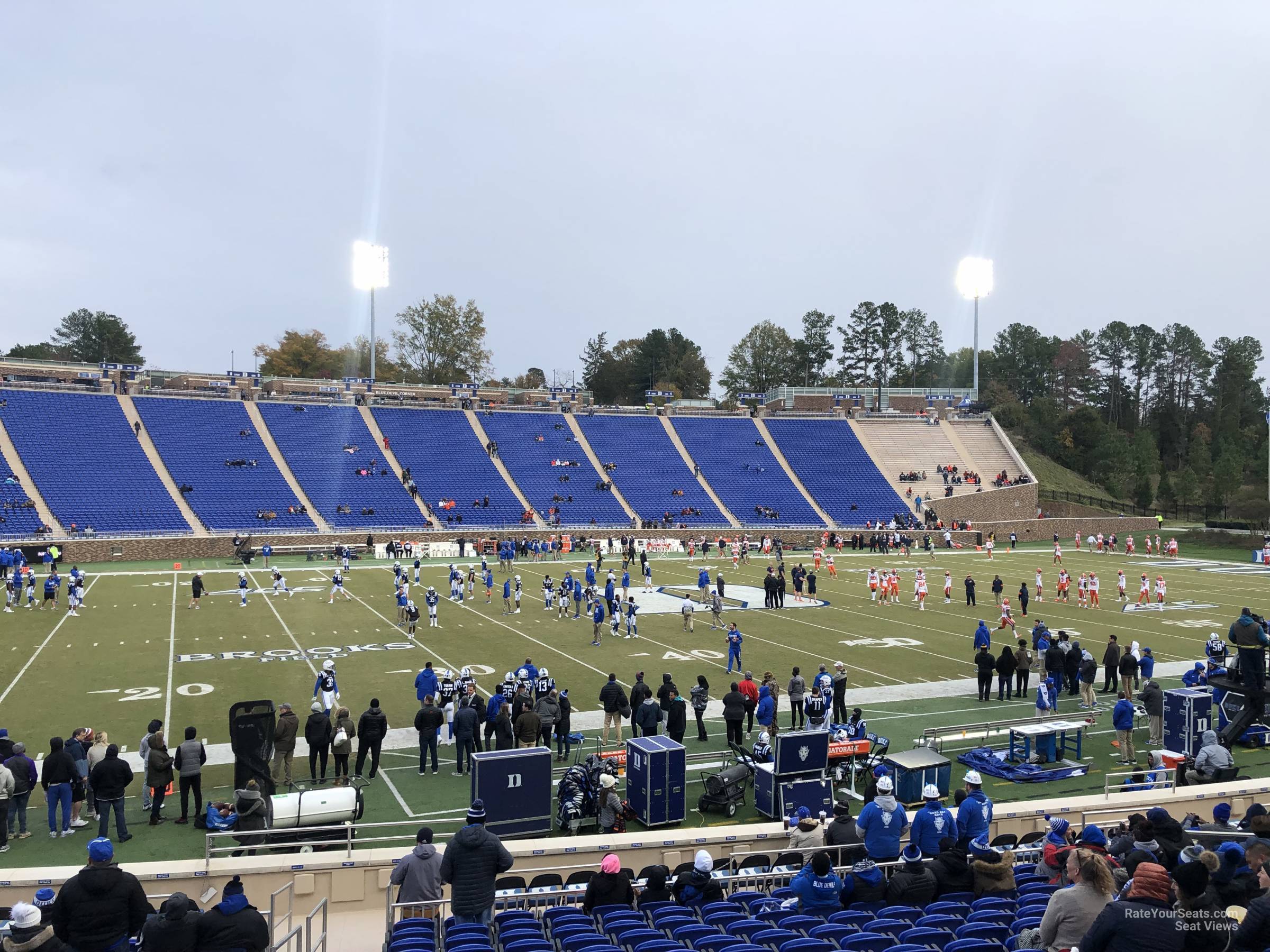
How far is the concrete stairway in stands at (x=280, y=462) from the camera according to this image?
166ft

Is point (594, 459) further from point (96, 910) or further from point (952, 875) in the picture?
point (96, 910)

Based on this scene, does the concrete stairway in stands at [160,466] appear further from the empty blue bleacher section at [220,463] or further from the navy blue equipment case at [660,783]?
Answer: the navy blue equipment case at [660,783]

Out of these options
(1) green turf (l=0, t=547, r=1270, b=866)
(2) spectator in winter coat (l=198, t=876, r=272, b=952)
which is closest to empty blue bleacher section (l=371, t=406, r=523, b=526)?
(1) green turf (l=0, t=547, r=1270, b=866)

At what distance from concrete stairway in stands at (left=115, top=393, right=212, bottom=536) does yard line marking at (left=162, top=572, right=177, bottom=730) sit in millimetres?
10226

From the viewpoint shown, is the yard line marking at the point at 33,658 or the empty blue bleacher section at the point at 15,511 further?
the empty blue bleacher section at the point at 15,511

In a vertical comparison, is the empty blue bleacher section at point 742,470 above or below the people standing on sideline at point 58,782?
above

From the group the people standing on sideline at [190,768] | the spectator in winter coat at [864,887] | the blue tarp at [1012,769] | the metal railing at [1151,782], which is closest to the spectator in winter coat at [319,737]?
the people standing on sideline at [190,768]

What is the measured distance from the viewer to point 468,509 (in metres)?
54.8

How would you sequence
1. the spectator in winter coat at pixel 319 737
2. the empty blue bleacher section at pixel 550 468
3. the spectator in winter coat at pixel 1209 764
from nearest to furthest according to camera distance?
the spectator in winter coat at pixel 1209 764
the spectator in winter coat at pixel 319 737
the empty blue bleacher section at pixel 550 468

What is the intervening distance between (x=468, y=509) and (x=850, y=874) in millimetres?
48013

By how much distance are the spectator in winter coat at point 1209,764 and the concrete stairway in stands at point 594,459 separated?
146 ft

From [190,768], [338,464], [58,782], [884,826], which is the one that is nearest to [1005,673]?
[884,826]

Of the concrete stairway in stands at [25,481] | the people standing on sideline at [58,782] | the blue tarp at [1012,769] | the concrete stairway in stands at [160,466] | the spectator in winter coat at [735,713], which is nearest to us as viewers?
the people standing on sideline at [58,782]

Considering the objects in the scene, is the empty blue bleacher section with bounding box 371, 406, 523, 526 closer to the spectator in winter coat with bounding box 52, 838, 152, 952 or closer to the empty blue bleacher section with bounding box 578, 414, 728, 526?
the empty blue bleacher section with bounding box 578, 414, 728, 526
